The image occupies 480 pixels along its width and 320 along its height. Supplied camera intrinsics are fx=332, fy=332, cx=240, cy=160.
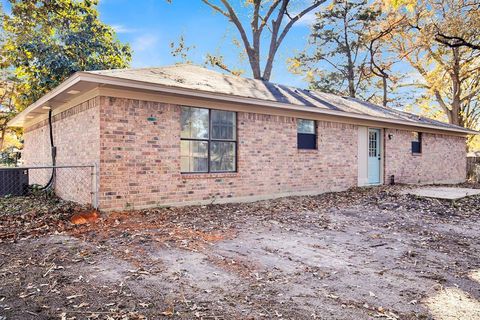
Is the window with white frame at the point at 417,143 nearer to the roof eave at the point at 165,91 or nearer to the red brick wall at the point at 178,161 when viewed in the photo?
the roof eave at the point at 165,91

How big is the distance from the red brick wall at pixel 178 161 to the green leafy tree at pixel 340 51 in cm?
1440

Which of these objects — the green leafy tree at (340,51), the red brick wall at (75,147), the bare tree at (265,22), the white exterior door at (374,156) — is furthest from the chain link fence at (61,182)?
the green leafy tree at (340,51)

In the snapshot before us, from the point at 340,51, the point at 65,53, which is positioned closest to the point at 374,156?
the point at 65,53

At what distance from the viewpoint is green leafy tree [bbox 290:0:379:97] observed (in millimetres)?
23094

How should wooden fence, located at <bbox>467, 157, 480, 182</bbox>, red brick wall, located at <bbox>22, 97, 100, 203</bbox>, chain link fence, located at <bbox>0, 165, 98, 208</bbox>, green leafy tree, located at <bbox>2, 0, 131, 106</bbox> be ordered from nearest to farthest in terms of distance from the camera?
1. chain link fence, located at <bbox>0, 165, 98, 208</bbox>
2. red brick wall, located at <bbox>22, 97, 100, 203</bbox>
3. green leafy tree, located at <bbox>2, 0, 131, 106</bbox>
4. wooden fence, located at <bbox>467, 157, 480, 182</bbox>

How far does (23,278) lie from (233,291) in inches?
89.2

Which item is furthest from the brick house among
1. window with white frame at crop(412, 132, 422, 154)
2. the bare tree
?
the bare tree

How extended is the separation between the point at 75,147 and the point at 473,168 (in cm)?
2317

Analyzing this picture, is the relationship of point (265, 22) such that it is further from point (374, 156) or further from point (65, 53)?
point (374, 156)

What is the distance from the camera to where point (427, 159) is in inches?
612

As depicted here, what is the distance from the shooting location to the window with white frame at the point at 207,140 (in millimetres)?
8203

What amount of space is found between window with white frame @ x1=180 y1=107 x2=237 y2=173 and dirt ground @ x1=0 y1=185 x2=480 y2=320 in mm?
1448

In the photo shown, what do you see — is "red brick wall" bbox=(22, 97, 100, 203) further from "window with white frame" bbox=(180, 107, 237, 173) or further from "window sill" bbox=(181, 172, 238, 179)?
"window sill" bbox=(181, 172, 238, 179)

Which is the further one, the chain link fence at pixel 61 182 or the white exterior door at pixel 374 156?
the white exterior door at pixel 374 156
